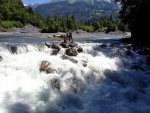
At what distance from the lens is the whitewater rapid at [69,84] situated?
18.2m

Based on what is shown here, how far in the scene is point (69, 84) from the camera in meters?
21.8

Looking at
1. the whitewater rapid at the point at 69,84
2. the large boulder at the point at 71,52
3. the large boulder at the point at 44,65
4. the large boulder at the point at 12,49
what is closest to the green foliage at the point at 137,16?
the whitewater rapid at the point at 69,84

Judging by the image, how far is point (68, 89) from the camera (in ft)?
69.4

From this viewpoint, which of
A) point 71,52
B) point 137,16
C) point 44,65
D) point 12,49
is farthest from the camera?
point 137,16

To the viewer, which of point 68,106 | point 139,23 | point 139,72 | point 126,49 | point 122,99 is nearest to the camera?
point 68,106

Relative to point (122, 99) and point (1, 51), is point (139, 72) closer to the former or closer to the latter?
point (122, 99)

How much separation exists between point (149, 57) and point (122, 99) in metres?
12.6

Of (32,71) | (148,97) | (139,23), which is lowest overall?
(148,97)

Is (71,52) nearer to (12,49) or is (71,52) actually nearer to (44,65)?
(44,65)

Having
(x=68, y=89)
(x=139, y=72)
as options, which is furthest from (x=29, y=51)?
(x=139, y=72)

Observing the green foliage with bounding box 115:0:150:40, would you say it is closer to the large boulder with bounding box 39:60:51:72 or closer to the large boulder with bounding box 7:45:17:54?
the large boulder with bounding box 7:45:17:54

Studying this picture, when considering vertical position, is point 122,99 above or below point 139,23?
below

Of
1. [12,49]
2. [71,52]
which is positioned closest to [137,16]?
[71,52]

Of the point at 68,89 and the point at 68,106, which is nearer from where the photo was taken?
the point at 68,106
